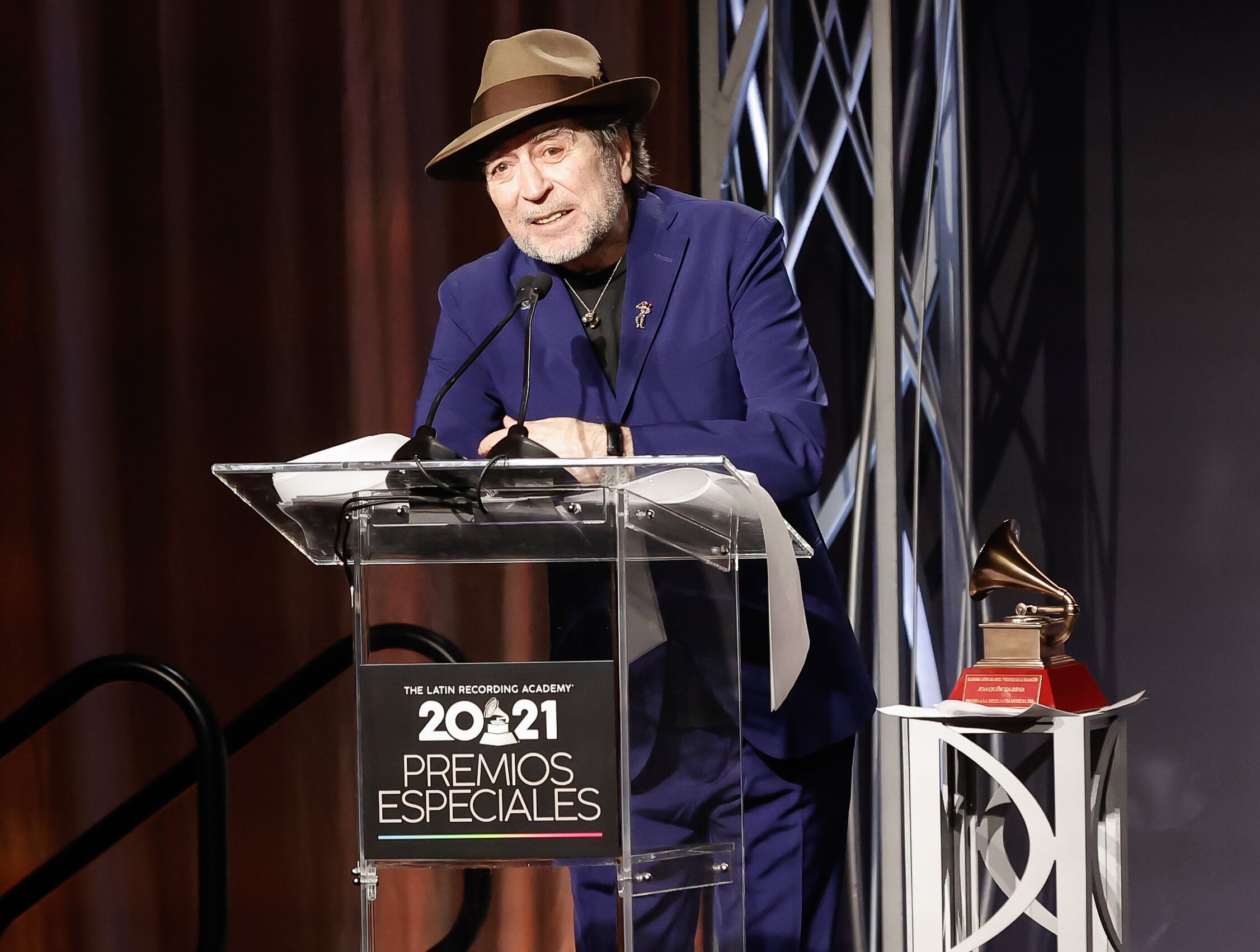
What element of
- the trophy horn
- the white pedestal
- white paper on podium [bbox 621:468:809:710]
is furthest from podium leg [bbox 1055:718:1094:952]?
white paper on podium [bbox 621:468:809:710]

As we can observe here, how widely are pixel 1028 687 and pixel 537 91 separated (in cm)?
113

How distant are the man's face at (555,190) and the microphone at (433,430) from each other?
420 millimetres

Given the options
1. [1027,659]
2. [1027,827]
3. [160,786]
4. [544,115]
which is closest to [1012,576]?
[1027,659]

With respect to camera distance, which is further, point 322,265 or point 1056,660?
point 322,265

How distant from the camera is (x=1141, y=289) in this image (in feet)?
11.0

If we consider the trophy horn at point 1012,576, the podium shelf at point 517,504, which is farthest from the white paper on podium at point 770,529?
the trophy horn at point 1012,576

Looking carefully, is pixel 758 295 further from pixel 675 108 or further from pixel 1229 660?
pixel 1229 660

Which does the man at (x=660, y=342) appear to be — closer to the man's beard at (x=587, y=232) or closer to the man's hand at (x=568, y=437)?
the man's beard at (x=587, y=232)

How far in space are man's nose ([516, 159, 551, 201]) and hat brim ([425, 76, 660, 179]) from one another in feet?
0.16

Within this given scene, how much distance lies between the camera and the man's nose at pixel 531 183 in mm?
1782

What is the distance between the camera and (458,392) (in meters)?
1.84

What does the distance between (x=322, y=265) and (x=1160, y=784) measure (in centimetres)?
245

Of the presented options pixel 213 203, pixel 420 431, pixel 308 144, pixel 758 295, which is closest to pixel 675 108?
pixel 308 144

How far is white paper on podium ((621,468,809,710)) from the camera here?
45.5 inches
